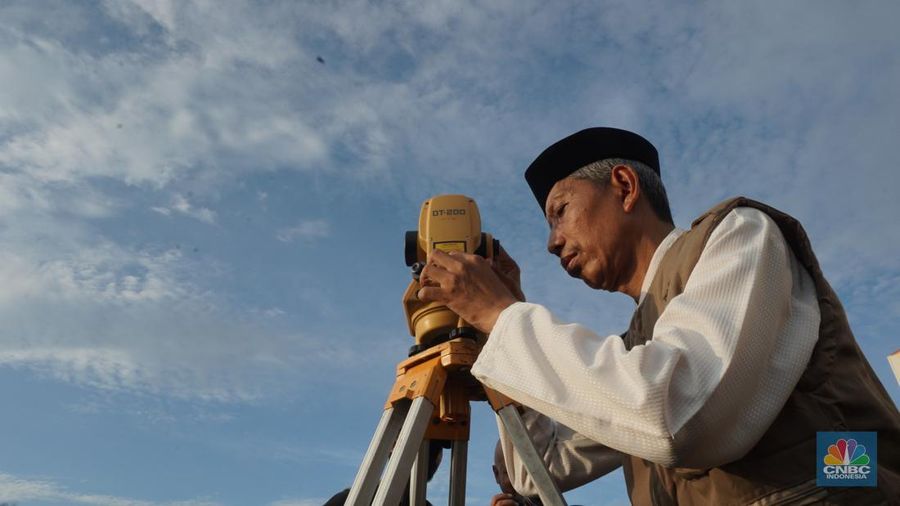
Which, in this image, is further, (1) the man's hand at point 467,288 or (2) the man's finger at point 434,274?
(2) the man's finger at point 434,274

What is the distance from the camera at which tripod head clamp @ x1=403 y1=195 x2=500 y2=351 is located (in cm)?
270

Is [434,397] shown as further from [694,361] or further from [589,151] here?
[589,151]

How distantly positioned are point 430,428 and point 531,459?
0.64 m

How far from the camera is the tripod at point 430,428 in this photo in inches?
80.8

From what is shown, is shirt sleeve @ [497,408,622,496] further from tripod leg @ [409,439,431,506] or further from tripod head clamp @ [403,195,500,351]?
tripod head clamp @ [403,195,500,351]

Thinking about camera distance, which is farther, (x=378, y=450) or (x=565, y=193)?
(x=565, y=193)

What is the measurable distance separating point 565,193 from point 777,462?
1481 mm

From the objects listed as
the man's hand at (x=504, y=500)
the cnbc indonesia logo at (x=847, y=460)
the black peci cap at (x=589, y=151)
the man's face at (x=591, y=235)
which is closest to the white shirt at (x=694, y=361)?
the cnbc indonesia logo at (x=847, y=460)

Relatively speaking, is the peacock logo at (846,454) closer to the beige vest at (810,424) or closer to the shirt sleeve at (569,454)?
the beige vest at (810,424)

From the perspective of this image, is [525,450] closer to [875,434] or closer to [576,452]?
[576,452]

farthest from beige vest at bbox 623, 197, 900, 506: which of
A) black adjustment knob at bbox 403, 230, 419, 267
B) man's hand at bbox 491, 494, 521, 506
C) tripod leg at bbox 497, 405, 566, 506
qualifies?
man's hand at bbox 491, 494, 521, 506

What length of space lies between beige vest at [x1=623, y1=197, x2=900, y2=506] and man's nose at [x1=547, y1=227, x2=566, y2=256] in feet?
3.06

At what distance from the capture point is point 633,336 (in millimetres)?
2320

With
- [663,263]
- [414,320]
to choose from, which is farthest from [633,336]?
[414,320]
